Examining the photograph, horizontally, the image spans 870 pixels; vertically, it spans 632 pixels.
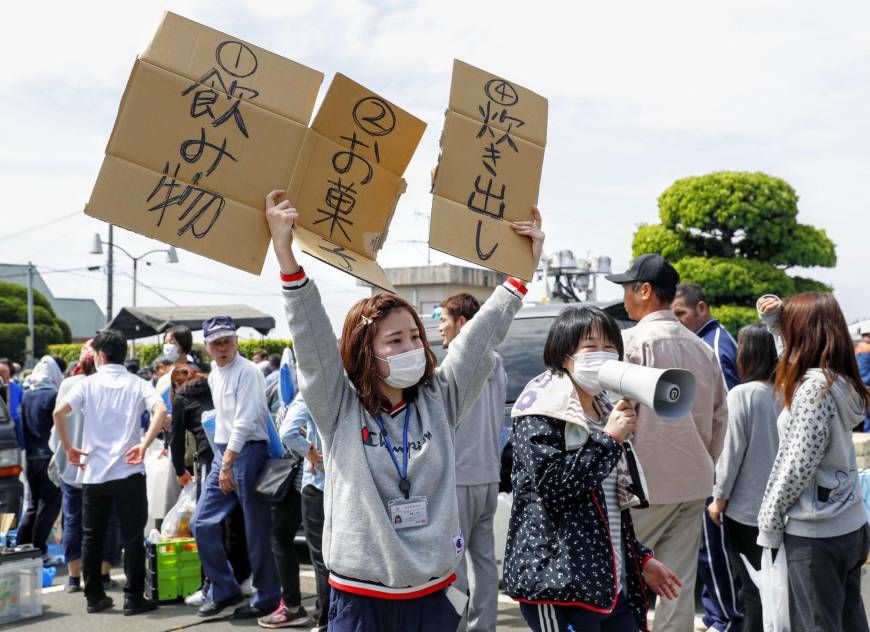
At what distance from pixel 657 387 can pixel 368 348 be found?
90 centimetres

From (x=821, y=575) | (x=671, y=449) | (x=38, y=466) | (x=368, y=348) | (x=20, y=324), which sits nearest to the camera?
(x=368, y=348)

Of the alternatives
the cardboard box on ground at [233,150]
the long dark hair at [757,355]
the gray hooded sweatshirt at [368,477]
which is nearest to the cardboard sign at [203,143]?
the cardboard box on ground at [233,150]

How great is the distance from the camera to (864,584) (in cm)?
655

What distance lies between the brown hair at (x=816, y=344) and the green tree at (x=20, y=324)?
4332 cm

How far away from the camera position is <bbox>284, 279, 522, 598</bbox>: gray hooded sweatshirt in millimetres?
2701

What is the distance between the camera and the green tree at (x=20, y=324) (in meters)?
42.2

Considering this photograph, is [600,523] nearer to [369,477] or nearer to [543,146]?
[369,477]

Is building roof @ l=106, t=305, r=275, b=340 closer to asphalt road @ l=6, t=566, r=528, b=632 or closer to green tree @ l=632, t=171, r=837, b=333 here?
asphalt road @ l=6, t=566, r=528, b=632

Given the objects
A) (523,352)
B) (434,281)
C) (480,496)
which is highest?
(434,281)

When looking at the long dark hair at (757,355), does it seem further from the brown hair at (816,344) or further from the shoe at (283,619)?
the shoe at (283,619)

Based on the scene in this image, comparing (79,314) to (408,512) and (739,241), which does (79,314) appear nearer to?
(739,241)

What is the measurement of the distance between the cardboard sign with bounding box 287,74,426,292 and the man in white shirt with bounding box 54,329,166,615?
13.0 ft

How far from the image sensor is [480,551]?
517cm

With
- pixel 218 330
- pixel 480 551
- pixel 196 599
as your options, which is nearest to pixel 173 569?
pixel 196 599
